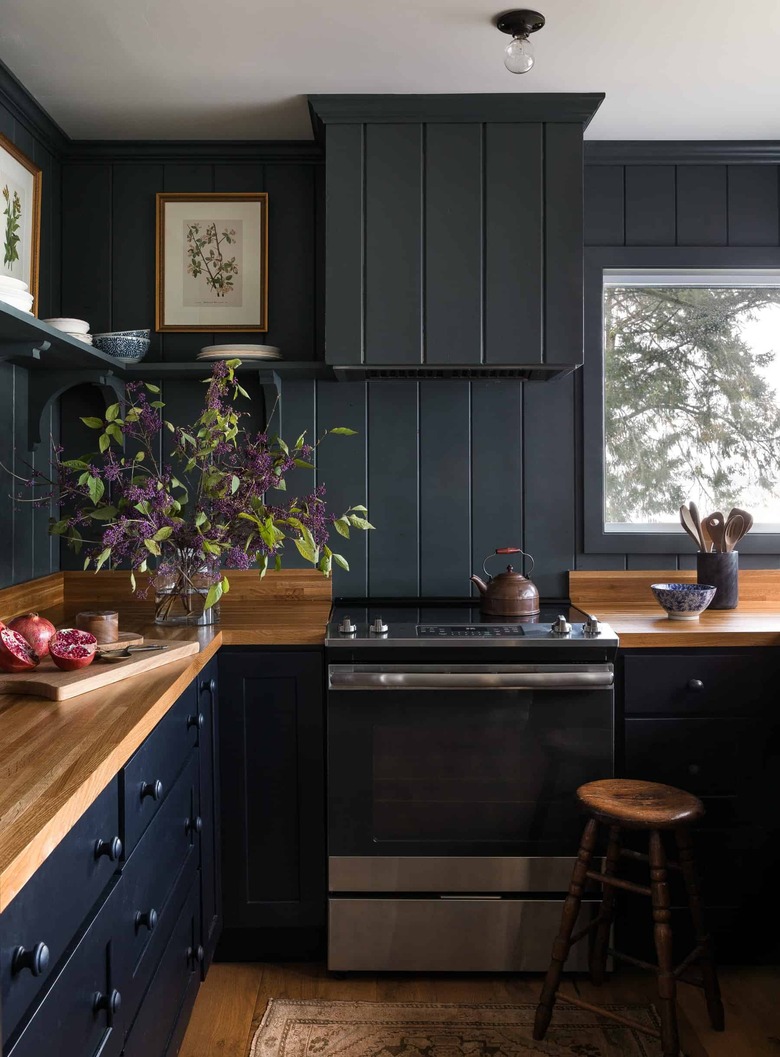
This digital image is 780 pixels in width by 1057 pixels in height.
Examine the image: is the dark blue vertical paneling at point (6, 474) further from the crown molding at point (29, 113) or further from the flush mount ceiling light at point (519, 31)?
the flush mount ceiling light at point (519, 31)

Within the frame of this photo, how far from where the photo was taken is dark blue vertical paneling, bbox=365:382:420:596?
3.00 metres

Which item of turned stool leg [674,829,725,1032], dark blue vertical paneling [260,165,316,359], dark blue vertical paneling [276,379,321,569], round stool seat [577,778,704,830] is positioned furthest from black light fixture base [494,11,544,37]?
turned stool leg [674,829,725,1032]

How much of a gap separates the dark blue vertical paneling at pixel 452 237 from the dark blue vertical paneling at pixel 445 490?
341mm

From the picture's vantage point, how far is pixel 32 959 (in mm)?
1030

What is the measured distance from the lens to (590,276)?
9.90ft

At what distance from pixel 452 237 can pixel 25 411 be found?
1.33m

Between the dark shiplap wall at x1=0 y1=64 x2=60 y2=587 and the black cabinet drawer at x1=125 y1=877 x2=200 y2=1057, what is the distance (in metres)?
1.05

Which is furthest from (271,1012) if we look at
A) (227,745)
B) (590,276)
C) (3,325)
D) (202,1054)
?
(590,276)

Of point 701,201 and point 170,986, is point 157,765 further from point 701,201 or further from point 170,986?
point 701,201

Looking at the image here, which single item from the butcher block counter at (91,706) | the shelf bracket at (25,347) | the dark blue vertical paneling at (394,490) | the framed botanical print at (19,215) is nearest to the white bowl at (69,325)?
the framed botanical print at (19,215)

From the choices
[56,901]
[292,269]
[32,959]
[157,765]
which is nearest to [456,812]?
[157,765]

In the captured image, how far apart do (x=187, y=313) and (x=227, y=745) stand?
4.57ft

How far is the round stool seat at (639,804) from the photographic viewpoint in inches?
80.7

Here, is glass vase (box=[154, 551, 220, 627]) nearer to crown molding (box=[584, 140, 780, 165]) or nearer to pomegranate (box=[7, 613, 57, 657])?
pomegranate (box=[7, 613, 57, 657])
